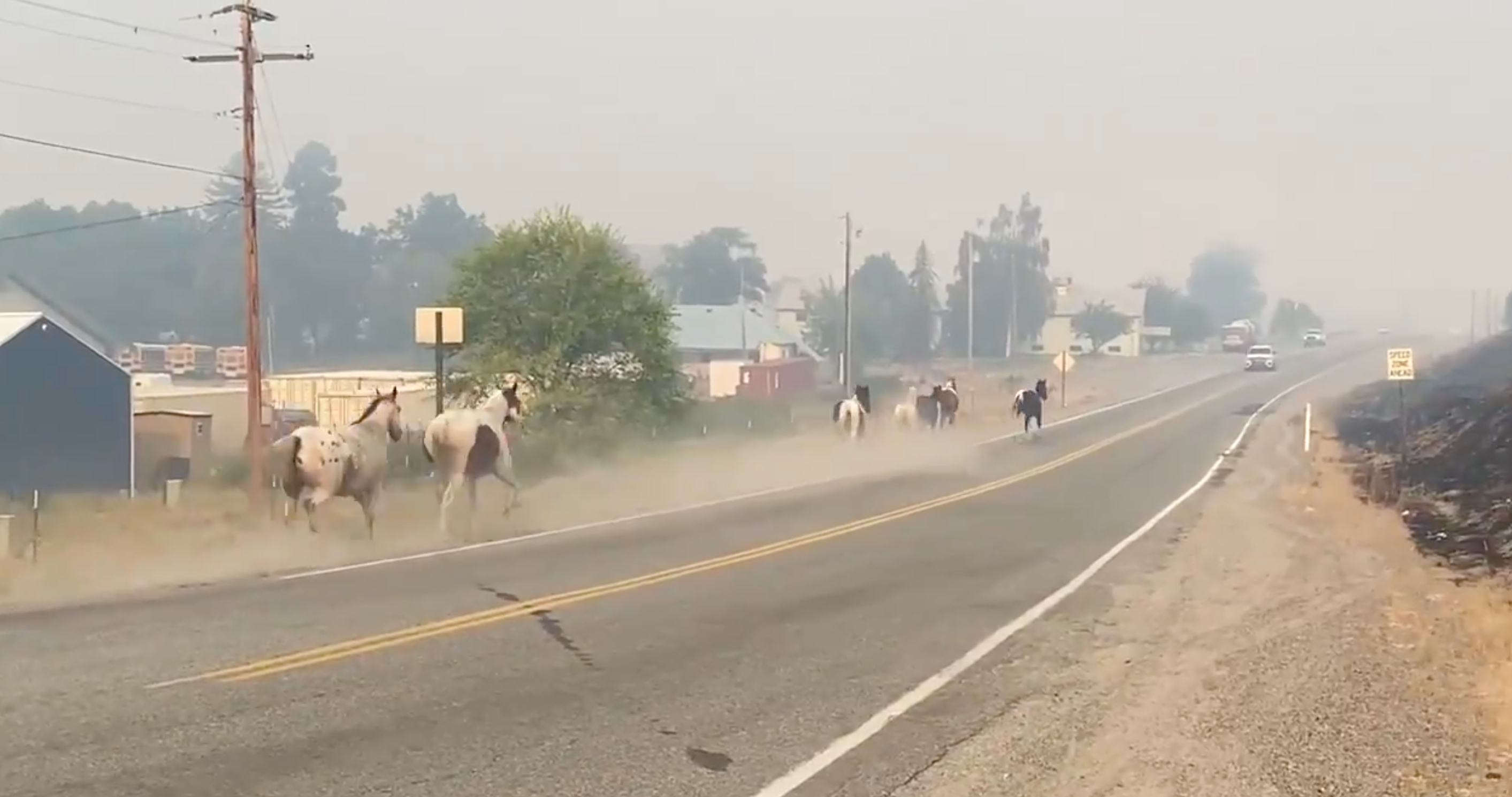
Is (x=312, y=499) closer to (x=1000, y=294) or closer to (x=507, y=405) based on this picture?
(x=507, y=405)

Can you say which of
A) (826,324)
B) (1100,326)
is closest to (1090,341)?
(1100,326)

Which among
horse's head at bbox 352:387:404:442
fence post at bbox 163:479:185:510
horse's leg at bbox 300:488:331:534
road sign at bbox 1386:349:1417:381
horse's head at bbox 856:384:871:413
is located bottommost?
fence post at bbox 163:479:185:510

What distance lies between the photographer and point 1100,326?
5605 inches

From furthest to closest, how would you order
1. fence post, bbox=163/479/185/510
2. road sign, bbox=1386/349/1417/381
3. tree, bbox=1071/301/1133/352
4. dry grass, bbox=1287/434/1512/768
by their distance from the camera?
tree, bbox=1071/301/1133/352
road sign, bbox=1386/349/1417/381
fence post, bbox=163/479/185/510
dry grass, bbox=1287/434/1512/768

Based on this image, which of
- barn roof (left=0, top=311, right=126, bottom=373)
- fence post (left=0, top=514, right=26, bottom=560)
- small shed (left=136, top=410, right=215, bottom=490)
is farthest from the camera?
small shed (left=136, top=410, right=215, bottom=490)

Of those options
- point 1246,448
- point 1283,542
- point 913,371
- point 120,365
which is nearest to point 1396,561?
point 1283,542

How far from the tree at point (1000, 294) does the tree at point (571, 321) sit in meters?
82.5

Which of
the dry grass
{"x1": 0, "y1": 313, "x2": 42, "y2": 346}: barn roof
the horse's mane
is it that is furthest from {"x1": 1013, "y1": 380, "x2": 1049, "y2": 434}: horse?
the horse's mane

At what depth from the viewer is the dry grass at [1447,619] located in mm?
10359

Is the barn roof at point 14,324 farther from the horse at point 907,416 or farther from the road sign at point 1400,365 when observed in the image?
the road sign at point 1400,365

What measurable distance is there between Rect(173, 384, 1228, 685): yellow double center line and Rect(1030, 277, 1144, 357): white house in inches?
3288

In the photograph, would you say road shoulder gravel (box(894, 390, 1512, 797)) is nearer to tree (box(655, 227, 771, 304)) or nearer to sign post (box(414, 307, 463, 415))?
sign post (box(414, 307, 463, 415))

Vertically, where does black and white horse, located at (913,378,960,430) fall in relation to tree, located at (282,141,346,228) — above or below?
below

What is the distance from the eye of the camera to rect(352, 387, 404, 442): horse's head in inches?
824
